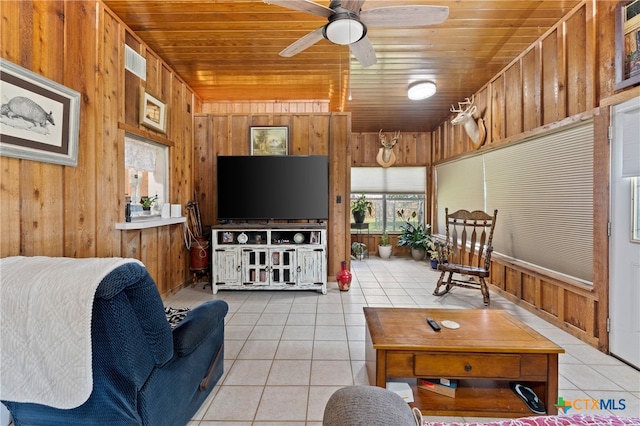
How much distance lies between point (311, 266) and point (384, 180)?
342 cm

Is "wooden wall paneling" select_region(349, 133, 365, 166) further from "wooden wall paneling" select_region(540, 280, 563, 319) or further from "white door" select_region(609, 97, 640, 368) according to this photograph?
"white door" select_region(609, 97, 640, 368)

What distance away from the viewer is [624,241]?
2.09 m

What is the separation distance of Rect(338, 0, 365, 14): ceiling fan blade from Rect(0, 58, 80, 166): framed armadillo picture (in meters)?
2.04

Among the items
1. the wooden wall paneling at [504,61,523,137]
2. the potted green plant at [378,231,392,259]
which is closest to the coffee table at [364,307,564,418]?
the wooden wall paneling at [504,61,523,137]

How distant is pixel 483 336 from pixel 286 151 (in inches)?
133

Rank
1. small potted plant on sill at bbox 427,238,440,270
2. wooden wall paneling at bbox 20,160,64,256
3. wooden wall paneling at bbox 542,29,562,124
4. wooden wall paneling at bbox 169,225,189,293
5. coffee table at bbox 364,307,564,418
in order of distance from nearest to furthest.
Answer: coffee table at bbox 364,307,564,418
wooden wall paneling at bbox 20,160,64,256
wooden wall paneling at bbox 542,29,562,124
wooden wall paneling at bbox 169,225,189,293
small potted plant on sill at bbox 427,238,440,270

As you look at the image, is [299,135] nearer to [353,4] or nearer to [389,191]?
[353,4]

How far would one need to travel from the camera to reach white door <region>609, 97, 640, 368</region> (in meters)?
2.00

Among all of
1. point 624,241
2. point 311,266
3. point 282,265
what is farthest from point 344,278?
point 624,241

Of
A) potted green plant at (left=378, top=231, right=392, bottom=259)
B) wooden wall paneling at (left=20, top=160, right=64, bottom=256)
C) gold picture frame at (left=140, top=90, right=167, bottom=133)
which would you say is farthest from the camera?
potted green plant at (left=378, top=231, right=392, bottom=259)

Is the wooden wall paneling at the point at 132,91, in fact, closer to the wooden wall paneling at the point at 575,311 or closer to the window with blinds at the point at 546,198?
the window with blinds at the point at 546,198

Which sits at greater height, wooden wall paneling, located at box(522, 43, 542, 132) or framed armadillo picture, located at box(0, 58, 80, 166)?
wooden wall paneling, located at box(522, 43, 542, 132)

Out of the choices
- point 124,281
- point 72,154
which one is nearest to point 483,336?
point 124,281

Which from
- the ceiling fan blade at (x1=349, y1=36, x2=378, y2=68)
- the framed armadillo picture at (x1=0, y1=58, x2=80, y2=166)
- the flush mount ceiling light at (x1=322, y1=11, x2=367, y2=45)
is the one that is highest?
the ceiling fan blade at (x1=349, y1=36, x2=378, y2=68)
